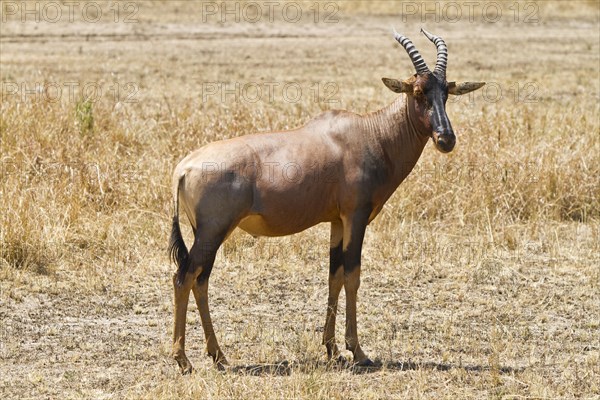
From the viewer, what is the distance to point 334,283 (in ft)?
28.8

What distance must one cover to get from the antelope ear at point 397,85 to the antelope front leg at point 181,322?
2.05 m

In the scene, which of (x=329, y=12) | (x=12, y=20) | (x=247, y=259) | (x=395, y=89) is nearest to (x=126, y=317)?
(x=247, y=259)

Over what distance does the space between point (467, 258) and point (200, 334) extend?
334cm

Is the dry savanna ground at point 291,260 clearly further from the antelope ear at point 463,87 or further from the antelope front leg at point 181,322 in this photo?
the antelope ear at point 463,87

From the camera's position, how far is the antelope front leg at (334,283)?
862 cm

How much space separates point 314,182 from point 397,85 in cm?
96

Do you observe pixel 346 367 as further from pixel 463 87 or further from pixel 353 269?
pixel 463 87

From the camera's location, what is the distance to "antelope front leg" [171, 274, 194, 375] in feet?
26.5

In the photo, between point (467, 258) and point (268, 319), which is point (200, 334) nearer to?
point (268, 319)

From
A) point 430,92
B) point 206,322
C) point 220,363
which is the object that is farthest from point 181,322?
point 430,92

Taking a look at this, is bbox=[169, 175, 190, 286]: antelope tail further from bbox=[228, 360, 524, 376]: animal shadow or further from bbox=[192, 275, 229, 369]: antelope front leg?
bbox=[228, 360, 524, 376]: animal shadow

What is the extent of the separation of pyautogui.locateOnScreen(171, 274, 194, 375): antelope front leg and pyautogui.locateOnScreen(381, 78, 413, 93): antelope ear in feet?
6.73

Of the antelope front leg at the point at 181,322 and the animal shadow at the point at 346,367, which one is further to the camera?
the animal shadow at the point at 346,367

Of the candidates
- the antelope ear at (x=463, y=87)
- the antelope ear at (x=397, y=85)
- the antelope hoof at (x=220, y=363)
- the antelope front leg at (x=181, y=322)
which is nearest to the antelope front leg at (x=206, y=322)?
the antelope hoof at (x=220, y=363)
